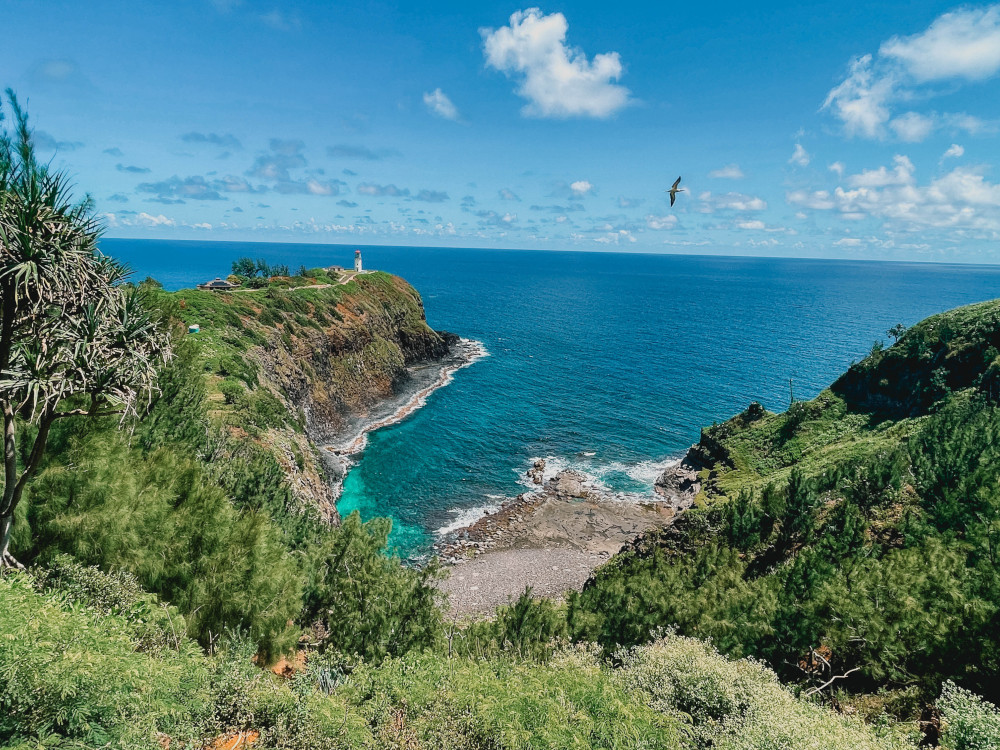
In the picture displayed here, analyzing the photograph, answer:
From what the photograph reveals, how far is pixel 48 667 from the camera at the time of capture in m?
8.02

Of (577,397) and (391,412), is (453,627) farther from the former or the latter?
(577,397)

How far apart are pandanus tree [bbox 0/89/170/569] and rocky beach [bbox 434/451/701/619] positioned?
29039 millimetres

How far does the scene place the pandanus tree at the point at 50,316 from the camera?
10945mm

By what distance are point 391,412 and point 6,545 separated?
5958cm

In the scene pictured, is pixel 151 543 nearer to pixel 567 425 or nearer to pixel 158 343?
pixel 158 343

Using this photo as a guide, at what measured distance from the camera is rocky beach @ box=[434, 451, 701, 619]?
40.1 metres

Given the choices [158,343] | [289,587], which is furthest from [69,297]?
[289,587]

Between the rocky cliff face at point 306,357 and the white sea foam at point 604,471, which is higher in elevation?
the rocky cliff face at point 306,357

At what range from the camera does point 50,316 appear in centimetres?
1199

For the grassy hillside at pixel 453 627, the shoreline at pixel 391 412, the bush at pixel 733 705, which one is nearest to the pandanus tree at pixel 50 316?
the grassy hillside at pixel 453 627

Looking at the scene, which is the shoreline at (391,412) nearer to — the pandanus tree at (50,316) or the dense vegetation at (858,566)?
the dense vegetation at (858,566)

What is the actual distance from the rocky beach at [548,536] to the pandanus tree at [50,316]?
29.0 meters

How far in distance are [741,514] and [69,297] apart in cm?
3837

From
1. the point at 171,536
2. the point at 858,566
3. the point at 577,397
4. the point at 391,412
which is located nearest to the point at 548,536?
the point at 858,566
